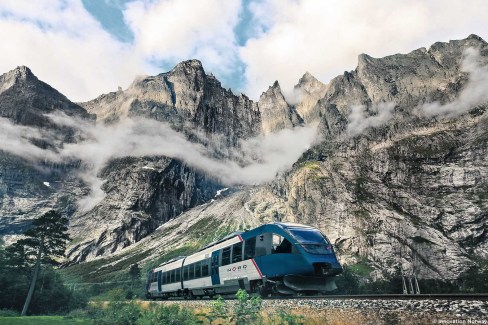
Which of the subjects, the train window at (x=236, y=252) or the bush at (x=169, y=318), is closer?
the bush at (x=169, y=318)

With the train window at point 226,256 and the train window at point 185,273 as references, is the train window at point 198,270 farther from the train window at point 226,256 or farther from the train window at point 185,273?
the train window at point 226,256

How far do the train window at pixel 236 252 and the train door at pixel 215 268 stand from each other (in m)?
3.22

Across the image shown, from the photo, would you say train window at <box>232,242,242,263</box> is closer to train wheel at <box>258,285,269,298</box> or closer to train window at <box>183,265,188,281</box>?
train wheel at <box>258,285,269,298</box>

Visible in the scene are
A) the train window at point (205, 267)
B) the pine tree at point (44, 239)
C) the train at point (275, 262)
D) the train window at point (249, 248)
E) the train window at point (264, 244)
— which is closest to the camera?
the train at point (275, 262)

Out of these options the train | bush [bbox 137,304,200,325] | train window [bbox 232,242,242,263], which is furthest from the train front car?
bush [bbox 137,304,200,325]

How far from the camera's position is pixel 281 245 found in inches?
1100

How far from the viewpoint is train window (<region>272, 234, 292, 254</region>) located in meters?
27.6

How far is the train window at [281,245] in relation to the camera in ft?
90.6

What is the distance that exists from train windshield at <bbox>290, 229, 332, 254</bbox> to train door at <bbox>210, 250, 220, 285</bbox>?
9.78 metres

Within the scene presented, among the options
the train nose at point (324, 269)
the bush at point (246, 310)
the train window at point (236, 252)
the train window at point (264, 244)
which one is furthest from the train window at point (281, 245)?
the bush at point (246, 310)

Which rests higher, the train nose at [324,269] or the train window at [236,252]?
the train window at [236,252]

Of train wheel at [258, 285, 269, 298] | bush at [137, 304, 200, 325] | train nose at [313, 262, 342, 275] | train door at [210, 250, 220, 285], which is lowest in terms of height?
bush at [137, 304, 200, 325]

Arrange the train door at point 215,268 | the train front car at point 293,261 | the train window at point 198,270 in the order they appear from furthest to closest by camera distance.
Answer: the train window at point 198,270, the train door at point 215,268, the train front car at point 293,261

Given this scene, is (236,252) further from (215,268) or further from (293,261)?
(293,261)
